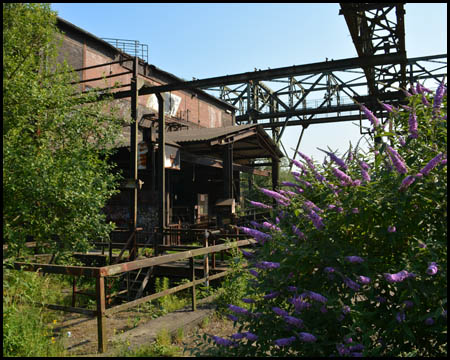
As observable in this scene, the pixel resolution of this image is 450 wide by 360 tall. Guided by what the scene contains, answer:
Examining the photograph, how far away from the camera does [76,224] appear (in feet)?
17.5

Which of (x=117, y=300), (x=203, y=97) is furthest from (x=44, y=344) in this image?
(x=203, y=97)

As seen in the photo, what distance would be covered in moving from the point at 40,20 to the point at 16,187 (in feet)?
8.55

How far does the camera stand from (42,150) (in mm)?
5246

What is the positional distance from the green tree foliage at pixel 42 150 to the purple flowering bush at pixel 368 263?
9.91 ft

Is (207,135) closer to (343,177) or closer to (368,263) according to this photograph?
(343,177)

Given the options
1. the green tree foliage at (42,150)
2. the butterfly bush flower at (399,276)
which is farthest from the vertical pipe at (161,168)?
the butterfly bush flower at (399,276)

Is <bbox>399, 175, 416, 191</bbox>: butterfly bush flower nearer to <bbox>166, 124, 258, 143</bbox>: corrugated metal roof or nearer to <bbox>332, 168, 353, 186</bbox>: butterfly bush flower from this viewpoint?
<bbox>332, 168, 353, 186</bbox>: butterfly bush flower

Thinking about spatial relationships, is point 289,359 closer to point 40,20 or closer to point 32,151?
point 32,151

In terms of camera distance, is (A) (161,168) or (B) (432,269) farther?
(A) (161,168)

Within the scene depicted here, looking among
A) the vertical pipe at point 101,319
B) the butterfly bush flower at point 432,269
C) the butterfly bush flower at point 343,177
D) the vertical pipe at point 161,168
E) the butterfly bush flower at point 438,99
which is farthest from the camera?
the vertical pipe at point 161,168

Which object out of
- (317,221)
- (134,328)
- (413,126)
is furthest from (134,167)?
(413,126)

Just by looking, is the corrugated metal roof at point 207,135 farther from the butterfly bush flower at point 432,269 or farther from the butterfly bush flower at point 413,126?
the butterfly bush flower at point 432,269

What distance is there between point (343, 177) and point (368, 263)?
640 millimetres

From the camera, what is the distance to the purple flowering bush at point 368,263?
2504mm
